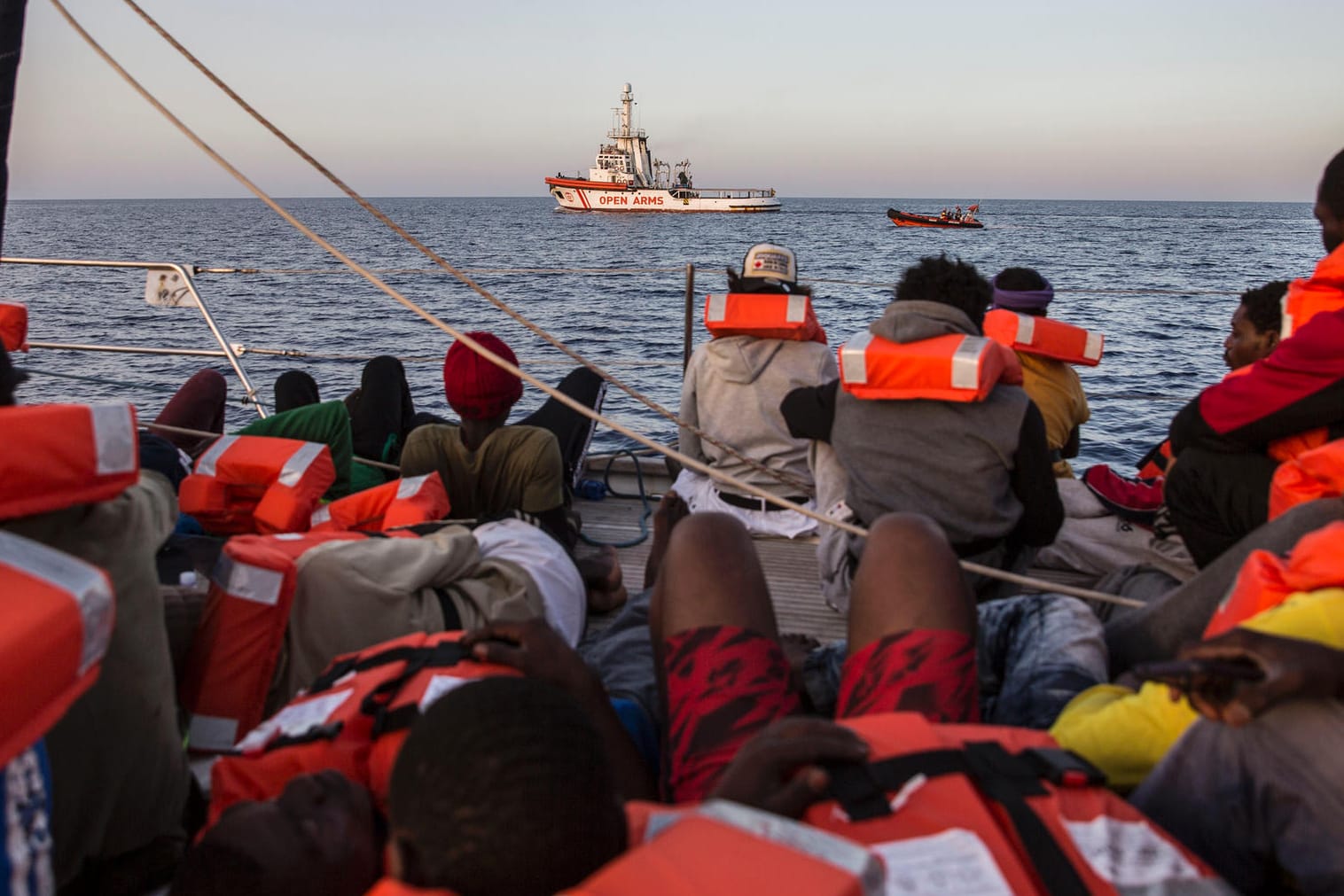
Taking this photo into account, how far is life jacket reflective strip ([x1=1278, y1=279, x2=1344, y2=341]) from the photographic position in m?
2.31

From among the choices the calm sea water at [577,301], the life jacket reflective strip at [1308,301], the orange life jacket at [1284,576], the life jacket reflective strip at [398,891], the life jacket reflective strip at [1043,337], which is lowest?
the calm sea water at [577,301]

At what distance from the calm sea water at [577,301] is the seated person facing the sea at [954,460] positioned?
130 cm

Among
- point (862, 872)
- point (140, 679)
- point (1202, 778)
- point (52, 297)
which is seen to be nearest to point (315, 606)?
point (140, 679)

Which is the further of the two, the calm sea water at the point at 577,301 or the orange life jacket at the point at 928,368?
the calm sea water at the point at 577,301

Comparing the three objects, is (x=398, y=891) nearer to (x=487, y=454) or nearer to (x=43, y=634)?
(x=43, y=634)

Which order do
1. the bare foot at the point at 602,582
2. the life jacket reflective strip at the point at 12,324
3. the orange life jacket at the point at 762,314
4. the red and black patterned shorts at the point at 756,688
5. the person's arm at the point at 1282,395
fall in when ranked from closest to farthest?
the red and black patterned shorts at the point at 756,688
the person's arm at the point at 1282,395
the bare foot at the point at 602,582
the orange life jacket at the point at 762,314
the life jacket reflective strip at the point at 12,324

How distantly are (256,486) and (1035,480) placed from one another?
2.31 m

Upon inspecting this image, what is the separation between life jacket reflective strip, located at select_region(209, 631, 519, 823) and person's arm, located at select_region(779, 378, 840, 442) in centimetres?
150

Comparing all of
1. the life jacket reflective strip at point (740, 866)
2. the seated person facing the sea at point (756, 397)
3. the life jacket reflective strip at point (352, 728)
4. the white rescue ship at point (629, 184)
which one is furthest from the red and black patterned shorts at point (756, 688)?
the white rescue ship at point (629, 184)

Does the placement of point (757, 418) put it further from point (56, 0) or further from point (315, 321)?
point (315, 321)

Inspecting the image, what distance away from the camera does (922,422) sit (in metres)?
2.53

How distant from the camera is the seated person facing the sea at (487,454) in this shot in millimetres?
2986

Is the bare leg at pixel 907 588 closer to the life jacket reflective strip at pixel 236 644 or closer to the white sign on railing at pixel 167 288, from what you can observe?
the life jacket reflective strip at pixel 236 644

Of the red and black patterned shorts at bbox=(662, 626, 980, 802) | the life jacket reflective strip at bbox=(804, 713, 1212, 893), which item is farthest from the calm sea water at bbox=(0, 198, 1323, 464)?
the life jacket reflective strip at bbox=(804, 713, 1212, 893)
